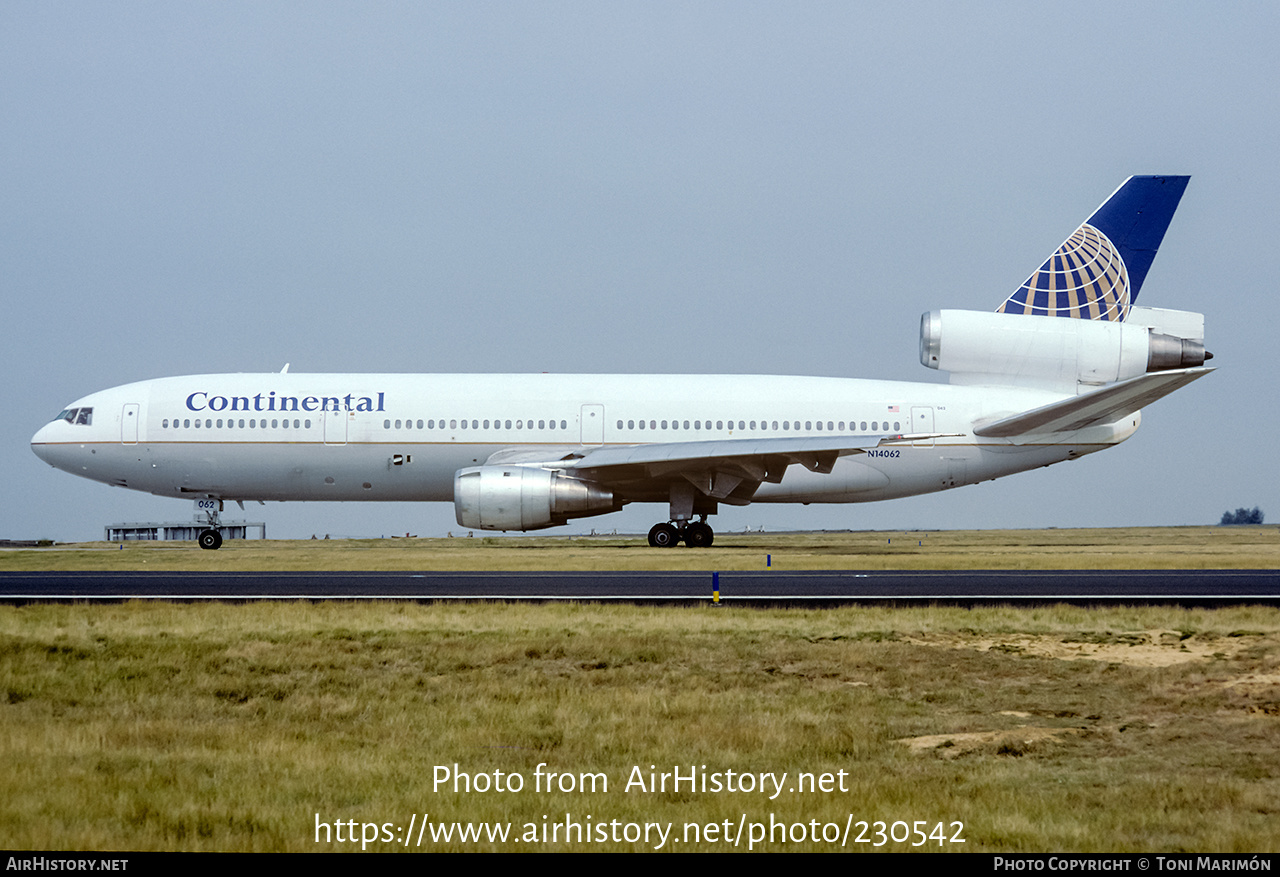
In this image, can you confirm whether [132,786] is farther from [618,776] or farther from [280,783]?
[618,776]

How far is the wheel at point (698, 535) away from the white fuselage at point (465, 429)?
1441 mm

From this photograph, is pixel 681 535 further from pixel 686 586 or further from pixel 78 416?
pixel 78 416

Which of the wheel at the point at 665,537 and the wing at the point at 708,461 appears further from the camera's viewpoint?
the wheel at the point at 665,537

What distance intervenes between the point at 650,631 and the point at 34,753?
24.5ft

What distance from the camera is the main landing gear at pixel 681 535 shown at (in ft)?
109

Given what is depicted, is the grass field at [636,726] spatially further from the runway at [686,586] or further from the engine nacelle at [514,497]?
the engine nacelle at [514,497]

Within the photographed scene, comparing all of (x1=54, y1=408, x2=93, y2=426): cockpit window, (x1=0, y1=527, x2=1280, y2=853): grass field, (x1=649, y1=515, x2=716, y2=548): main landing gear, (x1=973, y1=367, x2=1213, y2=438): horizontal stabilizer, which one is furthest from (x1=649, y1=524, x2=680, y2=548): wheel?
(x1=54, y1=408, x2=93, y2=426): cockpit window

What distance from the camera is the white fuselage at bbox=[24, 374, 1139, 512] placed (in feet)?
107

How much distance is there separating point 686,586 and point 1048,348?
17951 mm

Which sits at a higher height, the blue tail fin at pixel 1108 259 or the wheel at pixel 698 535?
the blue tail fin at pixel 1108 259

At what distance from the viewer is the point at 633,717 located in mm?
11250

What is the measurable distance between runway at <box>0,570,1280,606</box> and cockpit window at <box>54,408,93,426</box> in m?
8.72

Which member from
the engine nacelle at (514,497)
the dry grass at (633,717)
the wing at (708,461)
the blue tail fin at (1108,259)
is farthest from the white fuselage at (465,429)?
the dry grass at (633,717)

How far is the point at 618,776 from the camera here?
9352 mm
